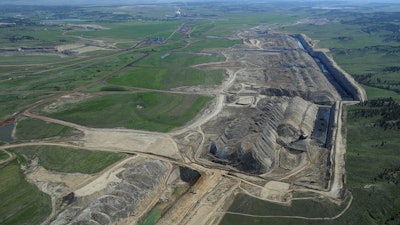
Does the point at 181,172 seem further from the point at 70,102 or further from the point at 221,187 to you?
the point at 70,102

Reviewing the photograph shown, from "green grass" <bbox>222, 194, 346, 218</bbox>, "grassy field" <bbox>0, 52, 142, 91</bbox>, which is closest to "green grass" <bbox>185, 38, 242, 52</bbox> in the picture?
"grassy field" <bbox>0, 52, 142, 91</bbox>

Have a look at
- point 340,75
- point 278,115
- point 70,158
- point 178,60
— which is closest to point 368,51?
point 340,75

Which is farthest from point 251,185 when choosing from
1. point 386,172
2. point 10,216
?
point 10,216

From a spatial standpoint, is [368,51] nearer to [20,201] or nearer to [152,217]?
[152,217]

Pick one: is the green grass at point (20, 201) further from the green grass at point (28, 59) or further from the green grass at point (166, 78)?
the green grass at point (28, 59)

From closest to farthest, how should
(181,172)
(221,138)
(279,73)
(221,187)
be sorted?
(221,187)
(181,172)
(221,138)
(279,73)

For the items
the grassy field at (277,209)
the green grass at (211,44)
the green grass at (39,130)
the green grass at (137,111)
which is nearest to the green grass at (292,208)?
the grassy field at (277,209)
